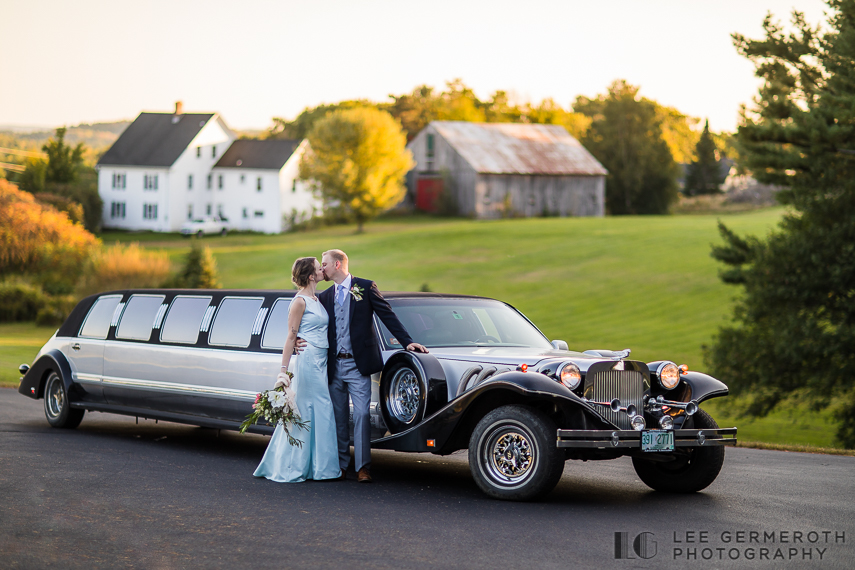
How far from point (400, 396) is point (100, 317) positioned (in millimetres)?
5508

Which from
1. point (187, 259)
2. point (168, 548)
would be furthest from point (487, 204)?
point (168, 548)

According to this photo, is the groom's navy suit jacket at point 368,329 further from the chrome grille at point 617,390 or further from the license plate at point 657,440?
the license plate at point 657,440

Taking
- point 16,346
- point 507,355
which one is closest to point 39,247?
→ point 16,346

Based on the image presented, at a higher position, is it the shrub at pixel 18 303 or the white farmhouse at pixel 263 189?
the white farmhouse at pixel 263 189

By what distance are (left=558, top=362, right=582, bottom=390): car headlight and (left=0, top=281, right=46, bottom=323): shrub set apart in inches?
1495

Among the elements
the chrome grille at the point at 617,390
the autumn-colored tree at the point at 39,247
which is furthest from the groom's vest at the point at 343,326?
the autumn-colored tree at the point at 39,247

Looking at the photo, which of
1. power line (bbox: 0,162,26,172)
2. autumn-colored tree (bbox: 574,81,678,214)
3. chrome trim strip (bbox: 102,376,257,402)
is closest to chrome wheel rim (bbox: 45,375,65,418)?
chrome trim strip (bbox: 102,376,257,402)

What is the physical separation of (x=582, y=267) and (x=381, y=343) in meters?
42.7

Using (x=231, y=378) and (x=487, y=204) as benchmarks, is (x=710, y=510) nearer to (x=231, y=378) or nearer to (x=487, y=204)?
(x=231, y=378)

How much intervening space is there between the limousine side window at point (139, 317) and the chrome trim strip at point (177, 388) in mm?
535

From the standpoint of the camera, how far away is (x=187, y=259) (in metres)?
42.4

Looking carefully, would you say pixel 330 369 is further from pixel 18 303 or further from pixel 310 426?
pixel 18 303

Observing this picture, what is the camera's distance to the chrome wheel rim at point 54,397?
41.8ft

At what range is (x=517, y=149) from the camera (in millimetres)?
84312
